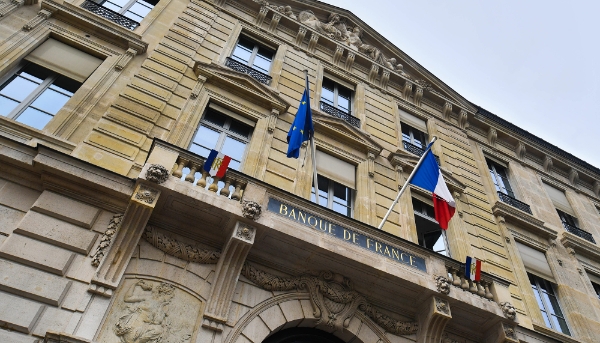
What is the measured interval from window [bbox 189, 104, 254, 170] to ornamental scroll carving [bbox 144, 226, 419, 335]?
2.68m

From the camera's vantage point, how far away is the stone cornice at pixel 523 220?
43.4 ft

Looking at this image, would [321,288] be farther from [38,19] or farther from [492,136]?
[492,136]

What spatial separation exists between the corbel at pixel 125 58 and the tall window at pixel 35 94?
101 cm

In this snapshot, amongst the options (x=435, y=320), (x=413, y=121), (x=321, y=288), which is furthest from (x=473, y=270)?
(x=413, y=121)

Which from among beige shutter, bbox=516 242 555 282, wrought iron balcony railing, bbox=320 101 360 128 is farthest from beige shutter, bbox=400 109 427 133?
beige shutter, bbox=516 242 555 282

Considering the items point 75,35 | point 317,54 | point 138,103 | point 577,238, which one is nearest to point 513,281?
point 577,238

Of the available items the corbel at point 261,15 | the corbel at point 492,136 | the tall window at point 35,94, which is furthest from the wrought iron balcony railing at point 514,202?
the tall window at point 35,94

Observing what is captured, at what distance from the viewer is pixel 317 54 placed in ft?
48.0

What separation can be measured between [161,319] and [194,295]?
26.2 inches

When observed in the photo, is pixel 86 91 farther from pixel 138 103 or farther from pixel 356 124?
pixel 356 124

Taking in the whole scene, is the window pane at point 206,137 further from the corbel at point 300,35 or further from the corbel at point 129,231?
the corbel at point 300,35

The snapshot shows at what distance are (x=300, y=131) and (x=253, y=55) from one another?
16.7 feet

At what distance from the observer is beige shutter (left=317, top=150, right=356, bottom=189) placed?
10709 millimetres

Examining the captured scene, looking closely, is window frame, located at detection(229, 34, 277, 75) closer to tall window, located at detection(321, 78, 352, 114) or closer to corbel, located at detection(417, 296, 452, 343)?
tall window, located at detection(321, 78, 352, 114)
